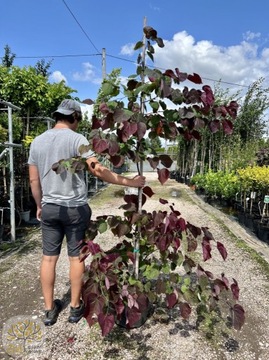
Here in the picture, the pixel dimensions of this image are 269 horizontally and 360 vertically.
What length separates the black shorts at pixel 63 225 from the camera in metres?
1.86

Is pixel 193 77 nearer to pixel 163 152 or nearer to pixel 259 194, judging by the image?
pixel 163 152

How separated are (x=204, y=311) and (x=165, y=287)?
2.08 ft

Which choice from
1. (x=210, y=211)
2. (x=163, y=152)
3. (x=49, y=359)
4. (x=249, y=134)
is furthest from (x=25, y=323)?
(x=249, y=134)

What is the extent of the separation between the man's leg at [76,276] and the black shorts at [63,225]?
2.3 inches

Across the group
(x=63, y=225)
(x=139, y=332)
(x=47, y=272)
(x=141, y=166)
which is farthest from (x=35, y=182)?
(x=139, y=332)

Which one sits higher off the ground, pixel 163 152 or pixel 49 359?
pixel 163 152

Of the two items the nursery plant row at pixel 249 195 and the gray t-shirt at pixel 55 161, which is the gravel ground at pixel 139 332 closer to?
the gray t-shirt at pixel 55 161

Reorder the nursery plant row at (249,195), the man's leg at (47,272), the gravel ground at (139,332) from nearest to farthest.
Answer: the gravel ground at (139,332)
the man's leg at (47,272)
the nursery plant row at (249,195)

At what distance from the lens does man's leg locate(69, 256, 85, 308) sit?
192 cm

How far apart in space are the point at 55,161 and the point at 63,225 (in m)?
0.43

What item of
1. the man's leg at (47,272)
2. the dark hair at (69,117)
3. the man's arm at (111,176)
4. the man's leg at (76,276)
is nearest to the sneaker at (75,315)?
the man's leg at (76,276)

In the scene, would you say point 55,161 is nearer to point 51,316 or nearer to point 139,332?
point 51,316

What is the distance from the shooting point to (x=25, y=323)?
2.01 meters

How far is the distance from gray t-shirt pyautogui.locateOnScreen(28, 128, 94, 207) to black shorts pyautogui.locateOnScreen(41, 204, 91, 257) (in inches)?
1.8
